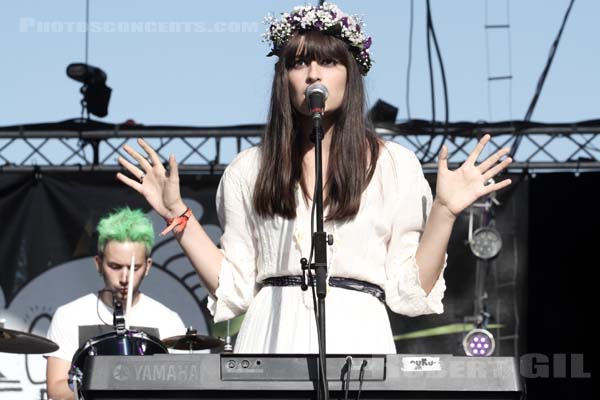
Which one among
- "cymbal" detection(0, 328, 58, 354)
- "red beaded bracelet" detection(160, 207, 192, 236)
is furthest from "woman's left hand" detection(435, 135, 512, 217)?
"cymbal" detection(0, 328, 58, 354)

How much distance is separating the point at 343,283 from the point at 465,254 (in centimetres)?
477

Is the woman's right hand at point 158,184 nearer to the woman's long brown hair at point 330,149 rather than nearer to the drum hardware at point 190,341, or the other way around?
the woman's long brown hair at point 330,149

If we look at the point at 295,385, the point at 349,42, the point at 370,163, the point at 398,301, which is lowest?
the point at 295,385

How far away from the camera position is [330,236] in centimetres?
281

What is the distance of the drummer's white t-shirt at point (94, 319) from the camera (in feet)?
21.4

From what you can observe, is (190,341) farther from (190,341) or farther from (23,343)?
(23,343)

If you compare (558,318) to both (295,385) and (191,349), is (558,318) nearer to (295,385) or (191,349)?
(191,349)

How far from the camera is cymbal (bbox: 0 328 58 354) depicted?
5383 mm

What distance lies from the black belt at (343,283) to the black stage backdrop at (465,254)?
4.58 m

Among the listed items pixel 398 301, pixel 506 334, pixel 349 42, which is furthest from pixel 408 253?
pixel 506 334

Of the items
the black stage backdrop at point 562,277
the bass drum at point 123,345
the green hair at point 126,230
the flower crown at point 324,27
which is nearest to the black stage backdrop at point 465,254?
the black stage backdrop at point 562,277

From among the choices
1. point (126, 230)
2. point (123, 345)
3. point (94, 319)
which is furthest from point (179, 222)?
point (94, 319)

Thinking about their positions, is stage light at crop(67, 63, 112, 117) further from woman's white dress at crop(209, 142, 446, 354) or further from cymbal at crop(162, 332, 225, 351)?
woman's white dress at crop(209, 142, 446, 354)

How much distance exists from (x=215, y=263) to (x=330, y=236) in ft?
1.79
